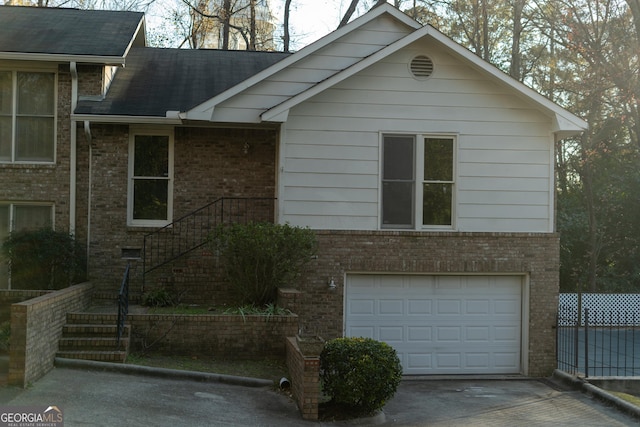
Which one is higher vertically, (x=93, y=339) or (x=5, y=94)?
(x=5, y=94)

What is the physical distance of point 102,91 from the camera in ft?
50.1

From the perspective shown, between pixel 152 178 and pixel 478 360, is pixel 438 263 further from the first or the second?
pixel 152 178

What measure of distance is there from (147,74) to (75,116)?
3.17 meters

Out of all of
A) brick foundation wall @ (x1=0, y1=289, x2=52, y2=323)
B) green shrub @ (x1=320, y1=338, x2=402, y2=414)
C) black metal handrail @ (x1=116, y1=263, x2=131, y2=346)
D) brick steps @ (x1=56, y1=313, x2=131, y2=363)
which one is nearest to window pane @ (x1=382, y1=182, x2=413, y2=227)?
green shrub @ (x1=320, y1=338, x2=402, y2=414)

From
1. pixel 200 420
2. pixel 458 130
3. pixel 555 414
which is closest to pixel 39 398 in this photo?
pixel 200 420

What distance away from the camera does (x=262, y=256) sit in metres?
12.9

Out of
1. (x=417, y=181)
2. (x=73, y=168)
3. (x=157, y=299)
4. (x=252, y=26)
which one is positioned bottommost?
(x=157, y=299)

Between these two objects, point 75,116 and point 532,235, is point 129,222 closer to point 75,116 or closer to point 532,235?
point 75,116

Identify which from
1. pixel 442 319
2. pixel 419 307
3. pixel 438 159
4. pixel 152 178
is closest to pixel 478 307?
pixel 442 319

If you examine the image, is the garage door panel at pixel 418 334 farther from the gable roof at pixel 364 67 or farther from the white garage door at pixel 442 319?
the gable roof at pixel 364 67

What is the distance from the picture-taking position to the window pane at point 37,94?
15109 mm

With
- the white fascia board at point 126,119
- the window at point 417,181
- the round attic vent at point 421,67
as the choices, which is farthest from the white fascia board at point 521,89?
the white fascia board at point 126,119

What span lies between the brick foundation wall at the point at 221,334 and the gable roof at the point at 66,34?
5720 mm
